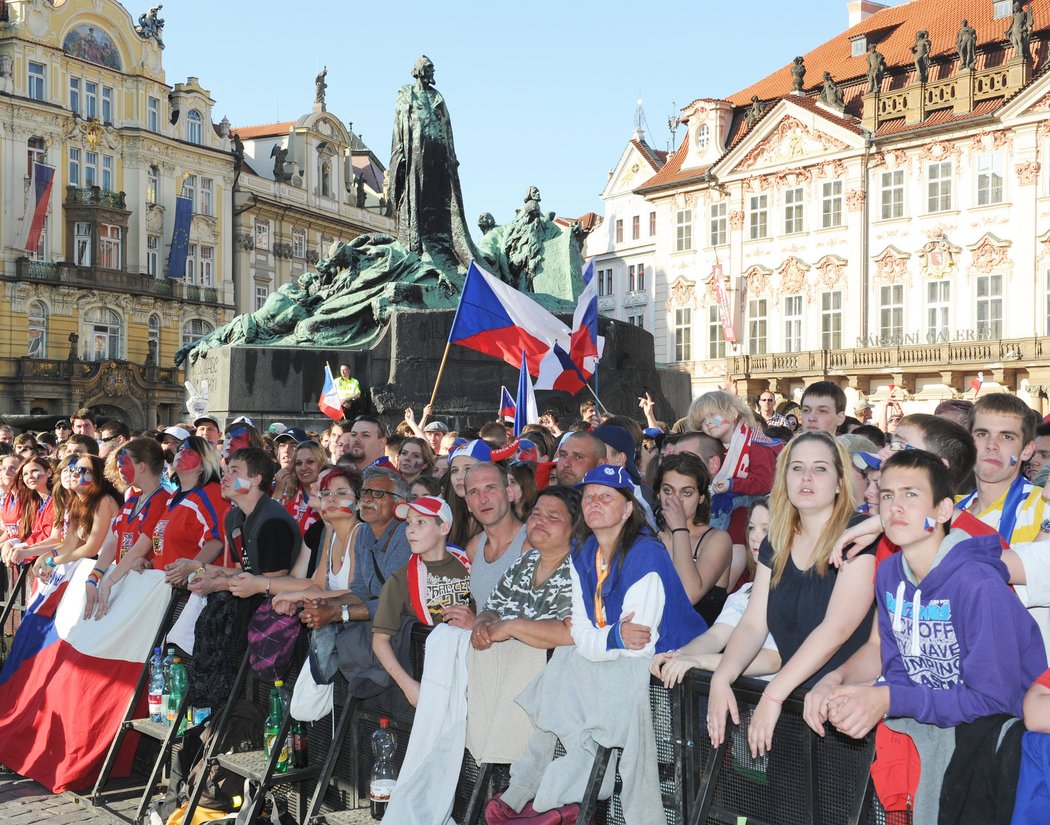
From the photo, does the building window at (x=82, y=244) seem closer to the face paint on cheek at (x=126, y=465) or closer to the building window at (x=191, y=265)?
the building window at (x=191, y=265)

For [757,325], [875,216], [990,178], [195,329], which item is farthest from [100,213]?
[990,178]

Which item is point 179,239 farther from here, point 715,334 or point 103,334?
point 715,334

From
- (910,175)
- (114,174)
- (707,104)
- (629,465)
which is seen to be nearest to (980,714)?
(629,465)

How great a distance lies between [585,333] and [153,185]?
138 feet

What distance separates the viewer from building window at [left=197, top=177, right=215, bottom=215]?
173ft

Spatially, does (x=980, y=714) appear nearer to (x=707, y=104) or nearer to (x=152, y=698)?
(x=152, y=698)

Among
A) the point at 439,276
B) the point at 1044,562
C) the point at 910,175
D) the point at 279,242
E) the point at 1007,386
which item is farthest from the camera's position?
the point at 279,242

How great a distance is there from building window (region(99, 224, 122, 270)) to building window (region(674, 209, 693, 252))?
21.8 meters

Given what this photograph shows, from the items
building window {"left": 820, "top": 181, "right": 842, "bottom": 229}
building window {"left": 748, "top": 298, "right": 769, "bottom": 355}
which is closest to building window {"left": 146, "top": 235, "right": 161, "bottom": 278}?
building window {"left": 748, "top": 298, "right": 769, "bottom": 355}

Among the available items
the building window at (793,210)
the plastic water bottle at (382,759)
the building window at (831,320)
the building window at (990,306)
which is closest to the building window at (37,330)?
the building window at (793,210)

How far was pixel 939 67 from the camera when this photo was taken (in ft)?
→ 118

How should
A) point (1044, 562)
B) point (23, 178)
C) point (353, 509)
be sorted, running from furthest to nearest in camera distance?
point (23, 178), point (353, 509), point (1044, 562)

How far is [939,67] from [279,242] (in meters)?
30.9

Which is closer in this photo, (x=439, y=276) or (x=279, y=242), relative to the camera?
(x=439, y=276)
